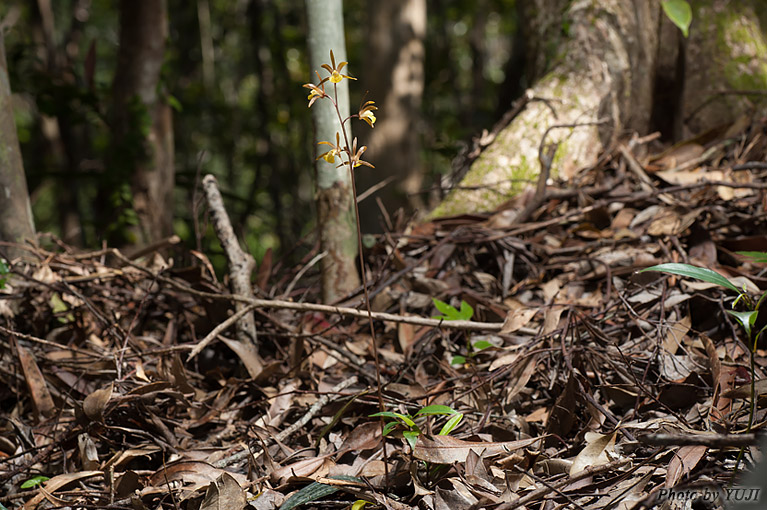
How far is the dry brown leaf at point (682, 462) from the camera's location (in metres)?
1.16

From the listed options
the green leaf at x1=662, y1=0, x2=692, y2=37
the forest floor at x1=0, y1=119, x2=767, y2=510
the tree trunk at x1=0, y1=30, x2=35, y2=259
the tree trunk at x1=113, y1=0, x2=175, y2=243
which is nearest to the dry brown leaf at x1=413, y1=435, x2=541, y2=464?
the forest floor at x1=0, y1=119, x2=767, y2=510

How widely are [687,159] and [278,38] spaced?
17.8ft

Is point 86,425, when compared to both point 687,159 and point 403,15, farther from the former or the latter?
point 403,15

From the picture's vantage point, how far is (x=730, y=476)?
3.70ft

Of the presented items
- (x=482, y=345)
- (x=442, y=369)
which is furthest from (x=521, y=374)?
(x=442, y=369)

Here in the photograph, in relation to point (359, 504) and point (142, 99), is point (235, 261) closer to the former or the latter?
point (359, 504)

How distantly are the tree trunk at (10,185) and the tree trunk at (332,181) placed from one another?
41.5 inches

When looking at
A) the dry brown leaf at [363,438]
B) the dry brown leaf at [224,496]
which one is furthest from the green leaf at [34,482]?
the dry brown leaf at [363,438]

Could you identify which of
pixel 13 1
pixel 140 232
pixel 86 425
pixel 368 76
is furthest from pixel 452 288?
pixel 13 1

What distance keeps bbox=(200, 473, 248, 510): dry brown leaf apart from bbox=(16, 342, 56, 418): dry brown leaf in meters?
0.77

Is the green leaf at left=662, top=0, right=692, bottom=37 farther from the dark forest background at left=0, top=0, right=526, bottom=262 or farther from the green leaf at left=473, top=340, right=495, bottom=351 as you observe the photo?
the dark forest background at left=0, top=0, right=526, bottom=262

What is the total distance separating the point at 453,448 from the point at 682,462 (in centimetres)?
47

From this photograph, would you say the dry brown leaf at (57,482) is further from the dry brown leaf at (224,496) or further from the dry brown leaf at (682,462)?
the dry brown leaf at (682,462)

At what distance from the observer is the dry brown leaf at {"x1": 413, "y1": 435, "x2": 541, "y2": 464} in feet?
4.24
